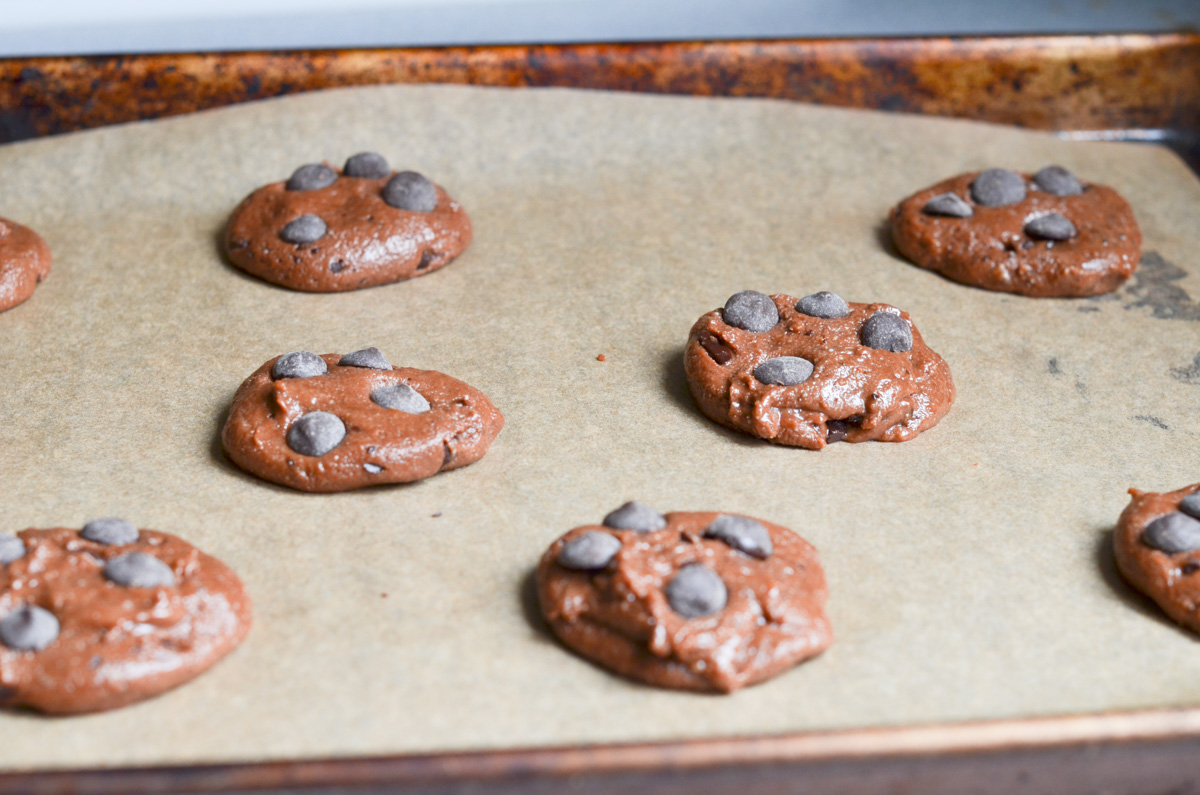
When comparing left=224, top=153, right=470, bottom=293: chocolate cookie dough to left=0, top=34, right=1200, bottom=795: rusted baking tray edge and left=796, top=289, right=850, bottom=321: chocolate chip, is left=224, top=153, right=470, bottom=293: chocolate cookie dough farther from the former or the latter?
left=796, top=289, right=850, bottom=321: chocolate chip

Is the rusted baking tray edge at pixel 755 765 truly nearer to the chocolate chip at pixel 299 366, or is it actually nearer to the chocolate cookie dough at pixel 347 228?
the chocolate chip at pixel 299 366

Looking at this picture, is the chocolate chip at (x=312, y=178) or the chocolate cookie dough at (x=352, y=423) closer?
the chocolate cookie dough at (x=352, y=423)

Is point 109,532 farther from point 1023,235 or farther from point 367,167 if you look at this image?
point 1023,235

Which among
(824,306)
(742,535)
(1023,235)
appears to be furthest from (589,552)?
(1023,235)

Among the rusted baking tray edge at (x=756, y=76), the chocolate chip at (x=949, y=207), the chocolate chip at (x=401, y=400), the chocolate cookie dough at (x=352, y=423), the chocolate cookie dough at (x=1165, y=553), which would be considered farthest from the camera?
the rusted baking tray edge at (x=756, y=76)

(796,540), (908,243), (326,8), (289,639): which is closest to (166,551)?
(289,639)

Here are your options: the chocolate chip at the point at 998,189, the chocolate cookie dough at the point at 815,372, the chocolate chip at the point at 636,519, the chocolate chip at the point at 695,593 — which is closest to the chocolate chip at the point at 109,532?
the chocolate chip at the point at 636,519

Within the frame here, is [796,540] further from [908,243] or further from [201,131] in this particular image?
[201,131]
